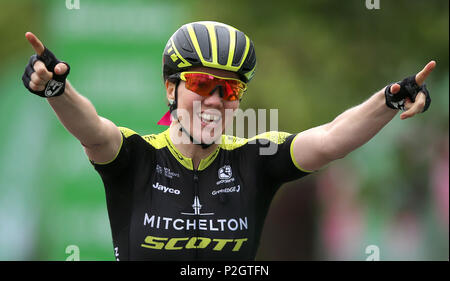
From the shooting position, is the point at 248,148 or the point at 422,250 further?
the point at 422,250

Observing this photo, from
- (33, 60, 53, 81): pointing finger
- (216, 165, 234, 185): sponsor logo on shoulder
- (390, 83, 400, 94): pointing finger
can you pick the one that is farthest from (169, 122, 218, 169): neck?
(390, 83, 400, 94): pointing finger

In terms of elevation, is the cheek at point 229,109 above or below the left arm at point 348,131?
above

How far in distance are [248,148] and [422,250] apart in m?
7.66

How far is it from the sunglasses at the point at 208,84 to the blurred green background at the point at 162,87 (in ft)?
14.0

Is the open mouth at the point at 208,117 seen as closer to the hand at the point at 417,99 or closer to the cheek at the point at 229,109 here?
the cheek at the point at 229,109

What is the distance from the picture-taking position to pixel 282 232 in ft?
41.3

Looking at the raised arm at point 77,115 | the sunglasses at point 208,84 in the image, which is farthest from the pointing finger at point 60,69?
the sunglasses at point 208,84

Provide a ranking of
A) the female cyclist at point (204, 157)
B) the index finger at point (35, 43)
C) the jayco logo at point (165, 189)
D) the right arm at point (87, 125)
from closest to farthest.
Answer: the index finger at point (35, 43) → the right arm at point (87, 125) → the female cyclist at point (204, 157) → the jayco logo at point (165, 189)

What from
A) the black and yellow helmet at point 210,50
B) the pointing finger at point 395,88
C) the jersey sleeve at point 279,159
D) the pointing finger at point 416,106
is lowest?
the jersey sleeve at point 279,159

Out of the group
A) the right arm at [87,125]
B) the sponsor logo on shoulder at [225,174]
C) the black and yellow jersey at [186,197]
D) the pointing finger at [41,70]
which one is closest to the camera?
the pointing finger at [41,70]

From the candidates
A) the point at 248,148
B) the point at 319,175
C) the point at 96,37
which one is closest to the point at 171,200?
the point at 248,148

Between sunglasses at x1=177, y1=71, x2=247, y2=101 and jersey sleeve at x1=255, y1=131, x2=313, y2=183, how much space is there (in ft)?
1.48

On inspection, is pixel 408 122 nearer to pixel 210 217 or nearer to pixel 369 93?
pixel 369 93

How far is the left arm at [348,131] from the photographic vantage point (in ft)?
15.3
